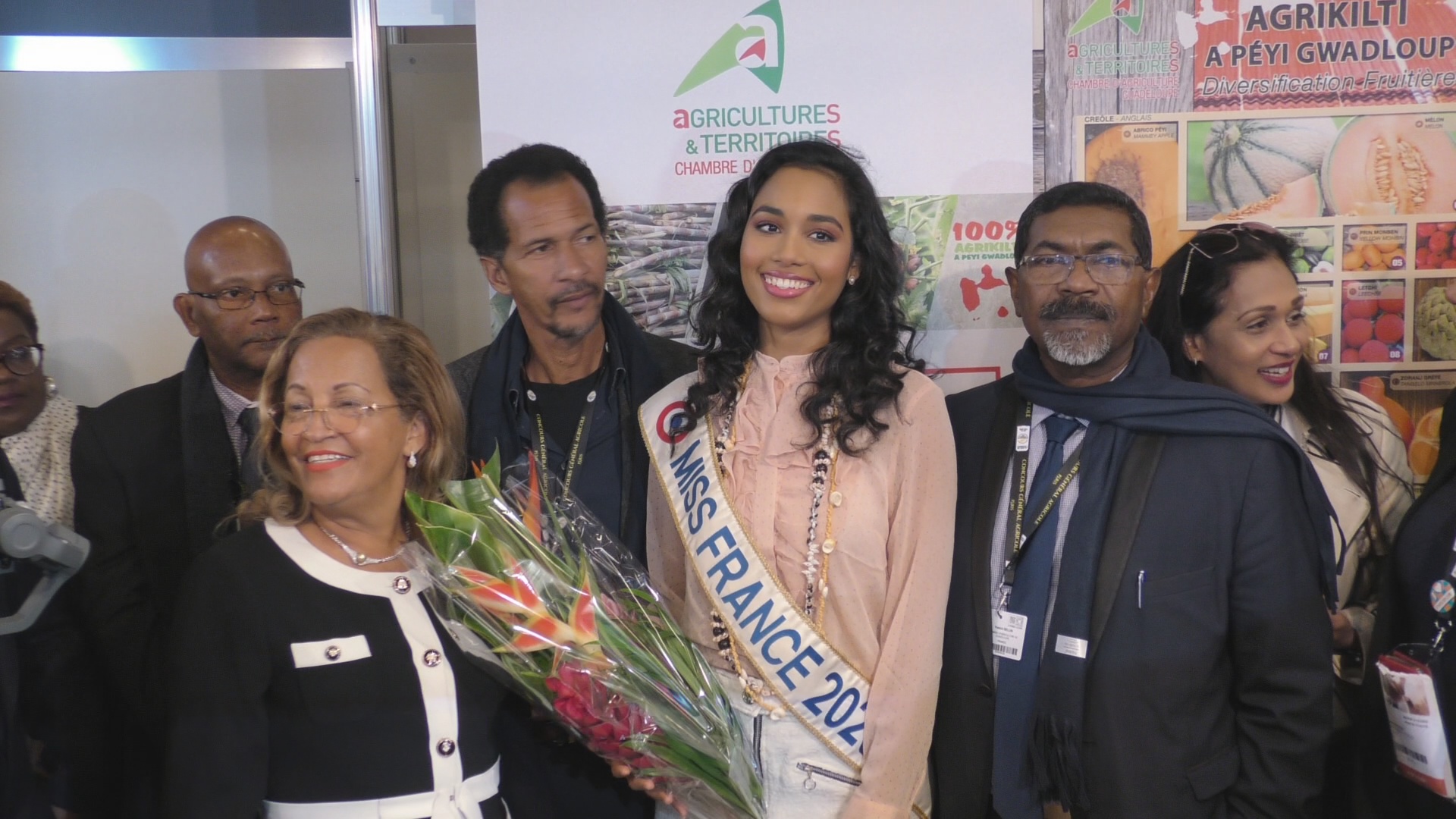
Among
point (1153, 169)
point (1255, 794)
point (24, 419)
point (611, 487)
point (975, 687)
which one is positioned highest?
point (1153, 169)

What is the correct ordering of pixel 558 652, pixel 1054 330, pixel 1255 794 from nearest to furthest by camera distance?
pixel 558 652 < pixel 1255 794 < pixel 1054 330

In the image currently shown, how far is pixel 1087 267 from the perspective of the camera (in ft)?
7.25

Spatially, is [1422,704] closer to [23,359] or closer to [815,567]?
[815,567]

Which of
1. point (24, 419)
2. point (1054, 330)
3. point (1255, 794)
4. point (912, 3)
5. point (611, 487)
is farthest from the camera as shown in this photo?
point (912, 3)

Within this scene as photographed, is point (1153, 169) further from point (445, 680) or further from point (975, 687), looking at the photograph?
point (445, 680)

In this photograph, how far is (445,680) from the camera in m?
1.76

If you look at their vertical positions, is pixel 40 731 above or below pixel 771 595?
below

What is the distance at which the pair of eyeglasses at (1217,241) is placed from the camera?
2574mm

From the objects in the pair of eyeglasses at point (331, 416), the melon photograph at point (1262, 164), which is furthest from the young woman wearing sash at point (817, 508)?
the melon photograph at point (1262, 164)

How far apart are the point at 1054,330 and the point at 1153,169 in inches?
36.6

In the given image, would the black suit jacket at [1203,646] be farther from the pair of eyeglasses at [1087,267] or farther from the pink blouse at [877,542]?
the pair of eyeglasses at [1087,267]

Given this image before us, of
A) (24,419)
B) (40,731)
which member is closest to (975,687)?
(40,731)

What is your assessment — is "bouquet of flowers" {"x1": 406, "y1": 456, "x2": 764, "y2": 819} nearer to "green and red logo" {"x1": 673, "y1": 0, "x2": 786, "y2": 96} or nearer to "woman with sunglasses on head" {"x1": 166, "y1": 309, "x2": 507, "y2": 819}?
→ "woman with sunglasses on head" {"x1": 166, "y1": 309, "x2": 507, "y2": 819}

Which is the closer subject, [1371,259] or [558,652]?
[558,652]
